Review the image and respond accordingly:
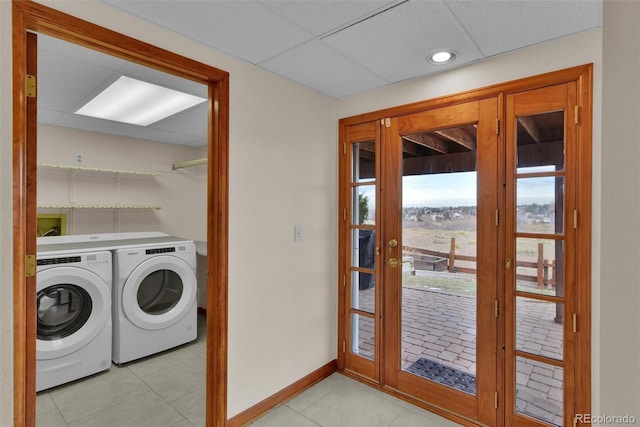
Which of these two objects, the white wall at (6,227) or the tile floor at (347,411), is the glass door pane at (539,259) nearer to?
the tile floor at (347,411)

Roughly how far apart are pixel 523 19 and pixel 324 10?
0.97 metres

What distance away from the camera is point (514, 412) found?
194 centimetres

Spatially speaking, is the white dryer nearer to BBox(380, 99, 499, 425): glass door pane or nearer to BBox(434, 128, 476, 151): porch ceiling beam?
BBox(380, 99, 499, 425): glass door pane

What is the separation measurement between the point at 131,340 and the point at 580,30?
3.98 m

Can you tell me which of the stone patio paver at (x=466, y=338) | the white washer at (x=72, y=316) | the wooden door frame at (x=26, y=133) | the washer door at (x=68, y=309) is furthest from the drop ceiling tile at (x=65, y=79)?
the stone patio paver at (x=466, y=338)

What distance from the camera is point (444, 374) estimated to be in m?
2.23

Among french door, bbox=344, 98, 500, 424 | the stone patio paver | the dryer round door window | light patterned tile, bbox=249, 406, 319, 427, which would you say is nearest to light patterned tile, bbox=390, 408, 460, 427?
french door, bbox=344, 98, 500, 424

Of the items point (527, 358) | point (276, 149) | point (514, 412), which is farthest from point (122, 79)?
point (514, 412)

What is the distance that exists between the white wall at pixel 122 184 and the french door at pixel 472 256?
2621 mm

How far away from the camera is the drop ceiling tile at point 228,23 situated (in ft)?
4.89

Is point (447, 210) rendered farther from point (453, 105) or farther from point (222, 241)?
point (222, 241)

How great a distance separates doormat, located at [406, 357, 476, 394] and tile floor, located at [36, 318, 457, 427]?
225 mm

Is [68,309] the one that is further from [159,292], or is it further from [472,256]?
[472,256]

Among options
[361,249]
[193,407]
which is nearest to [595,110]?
[361,249]
